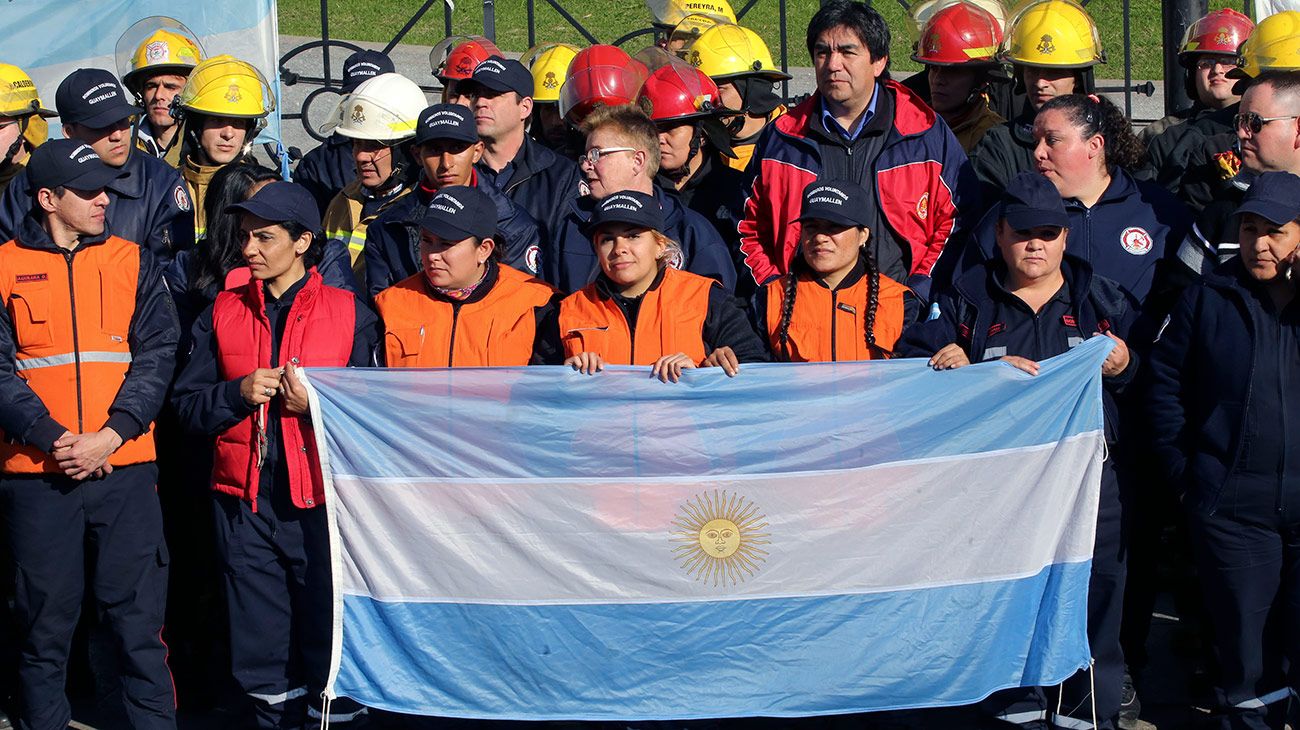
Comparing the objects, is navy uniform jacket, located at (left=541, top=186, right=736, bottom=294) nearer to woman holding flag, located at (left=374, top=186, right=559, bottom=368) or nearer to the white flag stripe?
woman holding flag, located at (left=374, top=186, right=559, bottom=368)

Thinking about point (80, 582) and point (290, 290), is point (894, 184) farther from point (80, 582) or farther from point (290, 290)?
point (80, 582)

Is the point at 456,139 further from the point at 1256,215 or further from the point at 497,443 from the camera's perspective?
the point at 1256,215

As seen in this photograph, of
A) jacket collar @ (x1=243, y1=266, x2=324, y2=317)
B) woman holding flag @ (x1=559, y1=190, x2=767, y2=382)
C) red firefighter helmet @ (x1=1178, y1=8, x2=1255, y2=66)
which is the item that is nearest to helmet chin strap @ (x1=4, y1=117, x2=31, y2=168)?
jacket collar @ (x1=243, y1=266, x2=324, y2=317)

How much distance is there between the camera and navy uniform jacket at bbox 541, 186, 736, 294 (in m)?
6.71

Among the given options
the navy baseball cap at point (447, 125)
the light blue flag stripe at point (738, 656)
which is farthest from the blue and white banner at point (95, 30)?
the light blue flag stripe at point (738, 656)

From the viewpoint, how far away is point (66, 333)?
19.8 feet

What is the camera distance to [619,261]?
5.91 metres

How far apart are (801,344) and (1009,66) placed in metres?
3.09

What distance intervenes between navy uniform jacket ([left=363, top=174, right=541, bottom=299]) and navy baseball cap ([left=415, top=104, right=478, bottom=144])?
24 cm

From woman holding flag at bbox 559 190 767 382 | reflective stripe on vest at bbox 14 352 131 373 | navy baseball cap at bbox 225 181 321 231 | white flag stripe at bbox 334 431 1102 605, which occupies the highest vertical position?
navy baseball cap at bbox 225 181 321 231

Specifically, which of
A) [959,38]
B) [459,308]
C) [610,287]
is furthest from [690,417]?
Result: [959,38]

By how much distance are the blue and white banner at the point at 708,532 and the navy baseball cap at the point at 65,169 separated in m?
1.24

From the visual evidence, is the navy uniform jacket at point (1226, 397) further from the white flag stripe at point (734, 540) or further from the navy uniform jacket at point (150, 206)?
the navy uniform jacket at point (150, 206)

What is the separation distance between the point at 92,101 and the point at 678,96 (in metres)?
2.71
